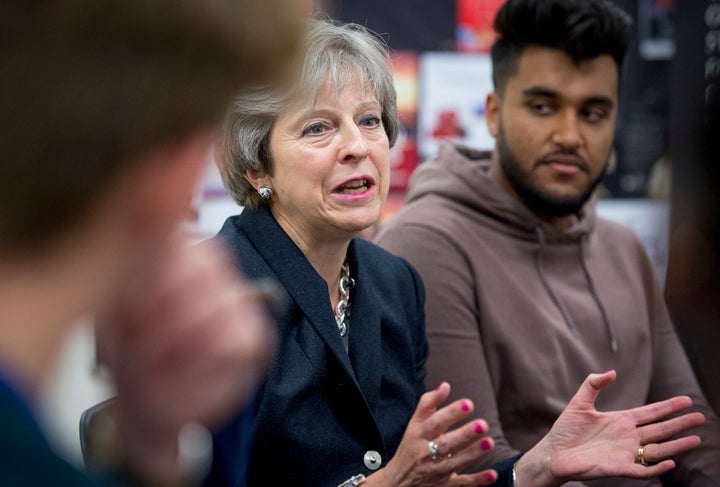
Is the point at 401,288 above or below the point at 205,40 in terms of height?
below

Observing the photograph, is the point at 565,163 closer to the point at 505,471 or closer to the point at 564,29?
the point at 564,29

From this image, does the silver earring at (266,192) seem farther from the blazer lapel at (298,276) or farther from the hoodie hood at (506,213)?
the hoodie hood at (506,213)

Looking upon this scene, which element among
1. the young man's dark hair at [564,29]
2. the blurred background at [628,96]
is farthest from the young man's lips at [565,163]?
the blurred background at [628,96]

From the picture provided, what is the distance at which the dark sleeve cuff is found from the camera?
6.18ft

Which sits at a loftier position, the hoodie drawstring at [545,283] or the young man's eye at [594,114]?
the young man's eye at [594,114]

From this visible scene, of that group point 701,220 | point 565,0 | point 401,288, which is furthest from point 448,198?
point 701,220

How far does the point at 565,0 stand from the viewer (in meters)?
2.48

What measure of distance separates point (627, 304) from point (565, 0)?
876 millimetres

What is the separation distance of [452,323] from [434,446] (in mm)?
652

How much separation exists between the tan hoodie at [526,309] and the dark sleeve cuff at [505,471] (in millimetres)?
81

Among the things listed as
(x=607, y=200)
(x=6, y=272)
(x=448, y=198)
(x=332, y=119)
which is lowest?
(x=607, y=200)

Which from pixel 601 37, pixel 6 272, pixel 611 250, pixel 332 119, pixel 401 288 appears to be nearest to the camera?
pixel 6 272

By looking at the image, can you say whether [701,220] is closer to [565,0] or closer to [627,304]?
[627,304]

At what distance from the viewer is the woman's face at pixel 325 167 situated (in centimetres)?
188
